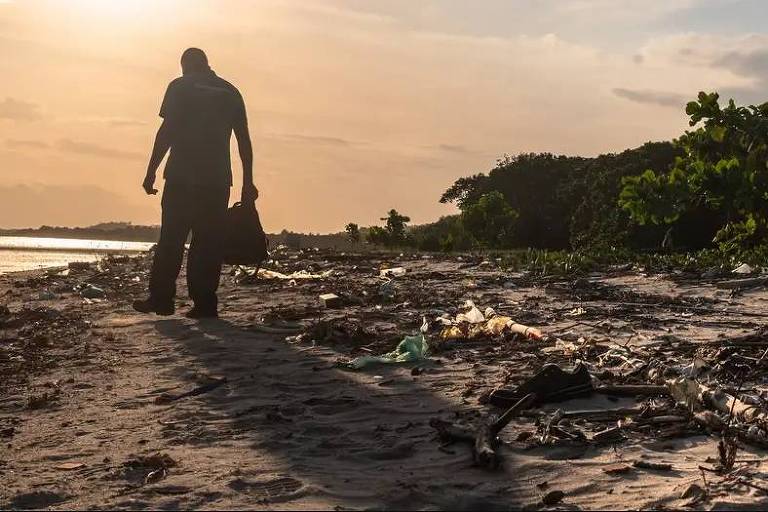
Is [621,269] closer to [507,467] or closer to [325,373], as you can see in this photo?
[325,373]

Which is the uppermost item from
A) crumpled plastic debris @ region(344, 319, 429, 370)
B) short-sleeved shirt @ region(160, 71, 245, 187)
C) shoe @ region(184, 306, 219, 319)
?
short-sleeved shirt @ region(160, 71, 245, 187)

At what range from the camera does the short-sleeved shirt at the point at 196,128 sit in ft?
24.1

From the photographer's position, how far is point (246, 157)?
306 inches

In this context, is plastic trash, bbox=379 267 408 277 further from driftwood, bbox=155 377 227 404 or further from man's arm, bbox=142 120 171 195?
driftwood, bbox=155 377 227 404

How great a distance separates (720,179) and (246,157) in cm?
770

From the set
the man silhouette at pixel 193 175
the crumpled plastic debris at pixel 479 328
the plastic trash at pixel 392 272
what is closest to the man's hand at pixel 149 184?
the man silhouette at pixel 193 175

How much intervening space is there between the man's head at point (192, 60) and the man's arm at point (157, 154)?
58 centimetres

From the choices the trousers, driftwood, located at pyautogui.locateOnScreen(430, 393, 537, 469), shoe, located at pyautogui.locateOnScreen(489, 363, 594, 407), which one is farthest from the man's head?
driftwood, located at pyautogui.locateOnScreen(430, 393, 537, 469)

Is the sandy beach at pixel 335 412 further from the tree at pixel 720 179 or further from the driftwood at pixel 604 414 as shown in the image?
the tree at pixel 720 179

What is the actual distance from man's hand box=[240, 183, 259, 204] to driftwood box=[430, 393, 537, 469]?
4517mm

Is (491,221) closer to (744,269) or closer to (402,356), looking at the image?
(744,269)

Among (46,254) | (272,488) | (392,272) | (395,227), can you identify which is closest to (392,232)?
(395,227)

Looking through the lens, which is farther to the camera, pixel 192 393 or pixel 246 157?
pixel 246 157

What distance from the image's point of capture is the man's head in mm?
7574
